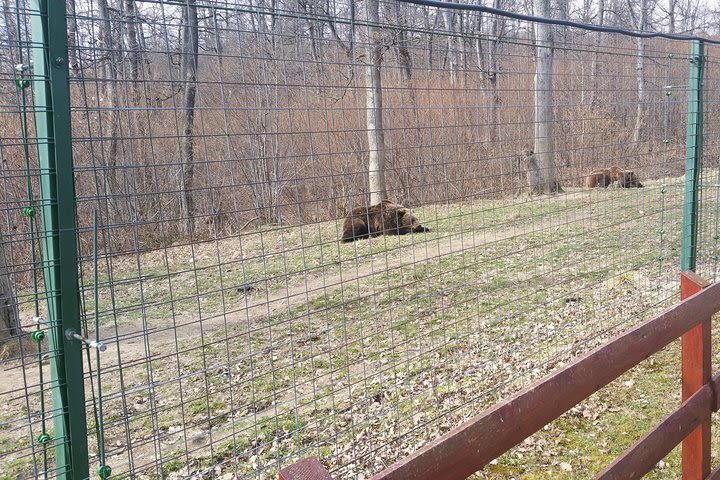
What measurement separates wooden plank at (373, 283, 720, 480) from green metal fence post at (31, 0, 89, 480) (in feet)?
5.01

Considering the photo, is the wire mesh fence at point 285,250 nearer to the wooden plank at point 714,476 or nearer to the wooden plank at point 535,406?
the wooden plank at point 535,406

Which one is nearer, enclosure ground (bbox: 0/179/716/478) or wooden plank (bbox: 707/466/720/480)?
wooden plank (bbox: 707/466/720/480)

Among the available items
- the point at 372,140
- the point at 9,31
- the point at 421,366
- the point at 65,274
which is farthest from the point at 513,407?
the point at 372,140

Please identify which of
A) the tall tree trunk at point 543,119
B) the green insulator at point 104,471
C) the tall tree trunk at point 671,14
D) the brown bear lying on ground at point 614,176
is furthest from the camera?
the tall tree trunk at point 671,14

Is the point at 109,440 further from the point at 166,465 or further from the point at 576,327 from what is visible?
the point at 576,327

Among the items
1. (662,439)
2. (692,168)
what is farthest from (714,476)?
(692,168)

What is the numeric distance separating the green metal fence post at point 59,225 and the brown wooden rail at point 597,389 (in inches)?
59.2

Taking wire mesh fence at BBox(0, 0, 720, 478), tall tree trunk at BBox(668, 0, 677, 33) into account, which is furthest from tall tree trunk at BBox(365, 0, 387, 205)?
tall tree trunk at BBox(668, 0, 677, 33)

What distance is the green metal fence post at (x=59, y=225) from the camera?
92.0 inches

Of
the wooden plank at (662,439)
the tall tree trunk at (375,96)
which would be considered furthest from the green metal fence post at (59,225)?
the wooden plank at (662,439)

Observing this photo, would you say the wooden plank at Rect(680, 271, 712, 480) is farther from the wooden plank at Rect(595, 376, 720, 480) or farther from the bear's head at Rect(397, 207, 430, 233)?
the bear's head at Rect(397, 207, 430, 233)

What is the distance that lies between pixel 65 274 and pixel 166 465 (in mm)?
2419

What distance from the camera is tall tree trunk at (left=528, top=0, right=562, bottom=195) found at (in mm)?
5273

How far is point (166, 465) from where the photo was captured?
4.37 meters
